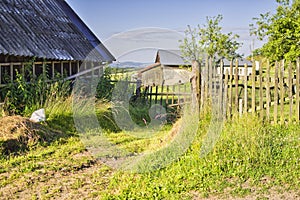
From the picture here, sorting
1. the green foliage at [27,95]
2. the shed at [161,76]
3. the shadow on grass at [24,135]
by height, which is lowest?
the shadow on grass at [24,135]

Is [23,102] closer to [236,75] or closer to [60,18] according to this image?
[236,75]

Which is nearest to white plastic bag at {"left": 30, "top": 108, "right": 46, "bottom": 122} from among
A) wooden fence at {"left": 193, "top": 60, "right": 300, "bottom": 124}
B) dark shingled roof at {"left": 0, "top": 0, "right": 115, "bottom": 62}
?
dark shingled roof at {"left": 0, "top": 0, "right": 115, "bottom": 62}

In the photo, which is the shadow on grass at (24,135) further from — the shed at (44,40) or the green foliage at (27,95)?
the shed at (44,40)

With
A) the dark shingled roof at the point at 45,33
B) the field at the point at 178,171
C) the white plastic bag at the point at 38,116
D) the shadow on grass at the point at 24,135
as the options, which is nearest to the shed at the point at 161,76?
the dark shingled roof at the point at 45,33

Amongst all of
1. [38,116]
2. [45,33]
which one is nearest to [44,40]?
[45,33]

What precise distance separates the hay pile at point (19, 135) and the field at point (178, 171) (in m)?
0.06

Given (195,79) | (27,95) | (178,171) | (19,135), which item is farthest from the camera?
(27,95)

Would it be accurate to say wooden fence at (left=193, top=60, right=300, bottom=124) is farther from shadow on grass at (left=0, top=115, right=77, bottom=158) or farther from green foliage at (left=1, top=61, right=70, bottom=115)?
green foliage at (left=1, top=61, right=70, bottom=115)

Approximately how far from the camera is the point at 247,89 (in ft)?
26.9

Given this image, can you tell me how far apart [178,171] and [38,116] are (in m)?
4.28

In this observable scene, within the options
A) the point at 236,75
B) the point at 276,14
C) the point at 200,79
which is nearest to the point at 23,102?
the point at 200,79

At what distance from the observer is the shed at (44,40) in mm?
10078

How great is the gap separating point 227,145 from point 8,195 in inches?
137

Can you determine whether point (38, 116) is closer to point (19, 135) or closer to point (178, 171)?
point (19, 135)
